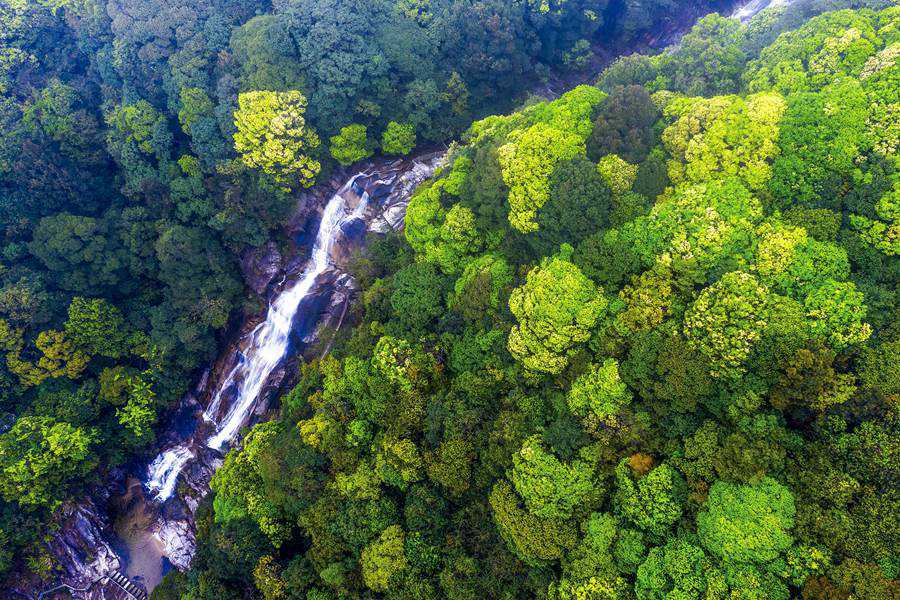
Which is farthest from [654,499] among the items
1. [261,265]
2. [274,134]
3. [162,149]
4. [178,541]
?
[162,149]

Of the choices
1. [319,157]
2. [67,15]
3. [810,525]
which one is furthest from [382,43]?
[810,525]

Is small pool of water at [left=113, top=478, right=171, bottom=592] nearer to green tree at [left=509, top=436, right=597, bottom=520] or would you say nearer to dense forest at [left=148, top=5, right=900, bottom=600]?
dense forest at [left=148, top=5, right=900, bottom=600]

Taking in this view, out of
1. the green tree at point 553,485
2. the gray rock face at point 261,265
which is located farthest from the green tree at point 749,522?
the gray rock face at point 261,265

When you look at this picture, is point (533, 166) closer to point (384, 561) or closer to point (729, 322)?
point (729, 322)

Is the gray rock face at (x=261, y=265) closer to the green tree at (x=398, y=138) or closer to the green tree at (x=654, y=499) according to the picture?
the green tree at (x=398, y=138)

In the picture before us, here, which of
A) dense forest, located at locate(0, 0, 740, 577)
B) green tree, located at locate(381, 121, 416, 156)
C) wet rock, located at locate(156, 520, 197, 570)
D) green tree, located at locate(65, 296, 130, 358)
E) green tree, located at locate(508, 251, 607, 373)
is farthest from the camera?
green tree, located at locate(381, 121, 416, 156)

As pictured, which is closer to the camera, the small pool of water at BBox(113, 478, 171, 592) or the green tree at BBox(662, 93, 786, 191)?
the green tree at BBox(662, 93, 786, 191)

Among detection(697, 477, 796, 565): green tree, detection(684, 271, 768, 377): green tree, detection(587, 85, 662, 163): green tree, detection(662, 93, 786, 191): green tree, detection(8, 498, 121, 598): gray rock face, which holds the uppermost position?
detection(587, 85, 662, 163): green tree

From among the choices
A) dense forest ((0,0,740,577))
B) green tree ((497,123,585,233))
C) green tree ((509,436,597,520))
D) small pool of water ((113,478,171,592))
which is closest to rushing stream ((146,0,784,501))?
small pool of water ((113,478,171,592))
